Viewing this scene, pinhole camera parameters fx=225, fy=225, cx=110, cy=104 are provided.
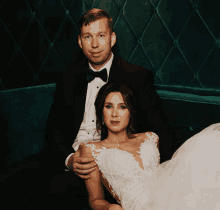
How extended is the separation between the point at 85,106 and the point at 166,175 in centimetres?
64

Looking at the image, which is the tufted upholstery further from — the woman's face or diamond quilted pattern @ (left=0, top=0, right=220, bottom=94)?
the woman's face

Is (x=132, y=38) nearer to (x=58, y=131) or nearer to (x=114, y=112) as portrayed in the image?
(x=58, y=131)

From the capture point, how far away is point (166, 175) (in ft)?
2.68

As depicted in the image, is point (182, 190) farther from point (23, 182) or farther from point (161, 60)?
point (161, 60)

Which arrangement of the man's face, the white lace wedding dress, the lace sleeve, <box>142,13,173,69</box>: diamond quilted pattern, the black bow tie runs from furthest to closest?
<box>142,13,173,69</box>: diamond quilted pattern < the black bow tie < the man's face < the lace sleeve < the white lace wedding dress

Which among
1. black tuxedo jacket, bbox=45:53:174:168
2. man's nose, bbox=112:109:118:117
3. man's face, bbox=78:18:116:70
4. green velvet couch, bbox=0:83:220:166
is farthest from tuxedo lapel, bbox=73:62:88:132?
green velvet couch, bbox=0:83:220:166

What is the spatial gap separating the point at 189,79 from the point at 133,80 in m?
0.69

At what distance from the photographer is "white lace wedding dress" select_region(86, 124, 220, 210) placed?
0.71 m

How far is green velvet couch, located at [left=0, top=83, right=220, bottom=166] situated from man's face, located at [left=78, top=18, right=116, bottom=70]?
2.05 ft

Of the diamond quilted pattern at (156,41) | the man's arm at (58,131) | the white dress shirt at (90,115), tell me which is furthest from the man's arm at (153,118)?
the diamond quilted pattern at (156,41)

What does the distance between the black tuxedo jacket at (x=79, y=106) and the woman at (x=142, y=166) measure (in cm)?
16

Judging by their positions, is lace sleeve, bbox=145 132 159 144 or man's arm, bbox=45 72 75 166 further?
man's arm, bbox=45 72 75 166

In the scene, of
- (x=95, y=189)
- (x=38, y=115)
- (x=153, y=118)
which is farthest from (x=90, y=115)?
(x=38, y=115)

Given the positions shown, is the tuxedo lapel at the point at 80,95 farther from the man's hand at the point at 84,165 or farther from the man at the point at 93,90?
the man's hand at the point at 84,165
